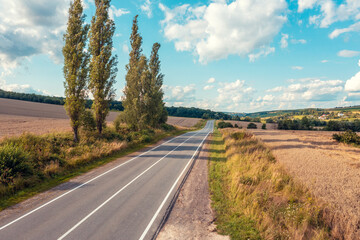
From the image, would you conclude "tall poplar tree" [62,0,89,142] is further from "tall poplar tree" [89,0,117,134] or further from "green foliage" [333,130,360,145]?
"green foliage" [333,130,360,145]

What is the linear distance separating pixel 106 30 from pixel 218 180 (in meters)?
23.8

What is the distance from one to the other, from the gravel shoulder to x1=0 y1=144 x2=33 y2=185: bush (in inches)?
361

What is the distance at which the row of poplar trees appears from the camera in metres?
19.5

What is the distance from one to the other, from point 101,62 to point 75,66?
4.50 m

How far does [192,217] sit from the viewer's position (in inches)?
306

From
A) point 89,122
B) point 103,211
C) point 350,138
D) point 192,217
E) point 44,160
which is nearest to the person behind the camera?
point 192,217

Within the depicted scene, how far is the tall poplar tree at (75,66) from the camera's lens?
1934 centimetres

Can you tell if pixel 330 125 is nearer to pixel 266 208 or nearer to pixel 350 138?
pixel 350 138

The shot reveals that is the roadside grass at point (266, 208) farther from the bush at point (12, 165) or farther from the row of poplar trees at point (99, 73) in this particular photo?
the row of poplar trees at point (99, 73)

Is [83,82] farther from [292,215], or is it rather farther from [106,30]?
[292,215]

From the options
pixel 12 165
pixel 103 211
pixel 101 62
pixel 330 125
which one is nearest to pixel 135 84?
pixel 101 62

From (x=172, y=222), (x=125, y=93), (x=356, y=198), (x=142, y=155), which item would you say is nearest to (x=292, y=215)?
(x=356, y=198)

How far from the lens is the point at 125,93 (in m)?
33.6

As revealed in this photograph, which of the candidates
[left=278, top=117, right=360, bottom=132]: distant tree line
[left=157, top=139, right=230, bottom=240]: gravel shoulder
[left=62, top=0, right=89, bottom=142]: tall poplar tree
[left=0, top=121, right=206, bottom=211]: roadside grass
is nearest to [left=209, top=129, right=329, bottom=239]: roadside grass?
[left=157, top=139, right=230, bottom=240]: gravel shoulder
